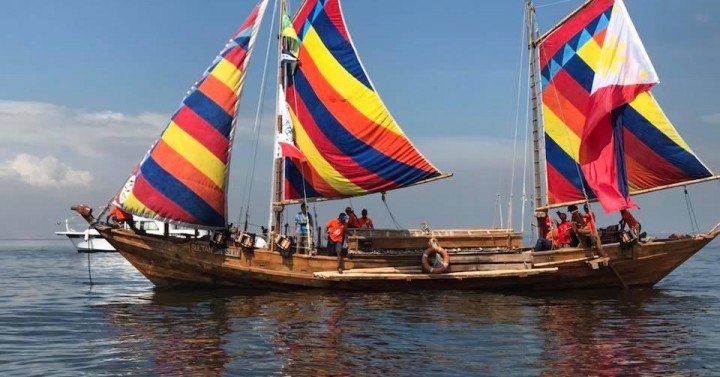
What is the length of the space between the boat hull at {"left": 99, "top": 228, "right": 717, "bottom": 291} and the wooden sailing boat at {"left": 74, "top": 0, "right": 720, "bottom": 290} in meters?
0.04

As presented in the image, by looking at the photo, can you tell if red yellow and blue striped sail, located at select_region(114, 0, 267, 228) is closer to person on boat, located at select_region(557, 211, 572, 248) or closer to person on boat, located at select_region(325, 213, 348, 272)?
person on boat, located at select_region(325, 213, 348, 272)

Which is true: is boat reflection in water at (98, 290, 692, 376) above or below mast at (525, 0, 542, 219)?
below

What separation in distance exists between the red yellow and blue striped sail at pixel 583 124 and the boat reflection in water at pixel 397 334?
5.45m

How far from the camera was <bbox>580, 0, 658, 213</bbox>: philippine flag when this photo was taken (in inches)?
981

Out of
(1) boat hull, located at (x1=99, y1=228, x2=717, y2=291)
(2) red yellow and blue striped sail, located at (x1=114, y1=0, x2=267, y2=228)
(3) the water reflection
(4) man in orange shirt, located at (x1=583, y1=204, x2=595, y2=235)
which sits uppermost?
(2) red yellow and blue striped sail, located at (x1=114, y1=0, x2=267, y2=228)

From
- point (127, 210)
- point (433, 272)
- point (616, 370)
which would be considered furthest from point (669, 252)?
point (127, 210)

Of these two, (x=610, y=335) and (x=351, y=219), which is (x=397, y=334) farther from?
(x=351, y=219)

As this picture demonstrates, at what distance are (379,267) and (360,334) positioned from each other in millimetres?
7418

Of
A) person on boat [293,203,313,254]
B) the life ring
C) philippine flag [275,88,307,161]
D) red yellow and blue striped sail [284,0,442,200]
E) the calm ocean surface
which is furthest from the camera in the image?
red yellow and blue striped sail [284,0,442,200]

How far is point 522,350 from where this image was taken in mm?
14742

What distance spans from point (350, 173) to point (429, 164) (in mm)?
3092

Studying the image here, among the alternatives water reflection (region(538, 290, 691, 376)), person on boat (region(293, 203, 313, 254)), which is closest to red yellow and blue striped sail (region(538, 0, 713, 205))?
water reflection (region(538, 290, 691, 376))

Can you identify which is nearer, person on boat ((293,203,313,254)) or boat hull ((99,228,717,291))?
boat hull ((99,228,717,291))

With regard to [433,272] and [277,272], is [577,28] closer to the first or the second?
[433,272]
